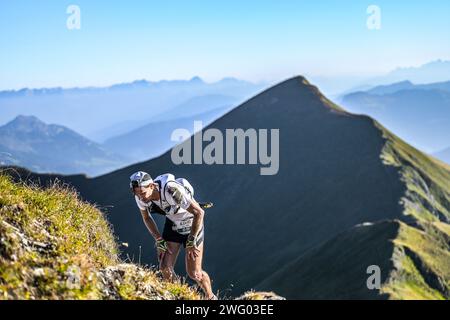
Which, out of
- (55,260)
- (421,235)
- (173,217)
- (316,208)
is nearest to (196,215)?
(173,217)

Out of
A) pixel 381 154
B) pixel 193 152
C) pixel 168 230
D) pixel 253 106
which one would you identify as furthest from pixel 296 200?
pixel 168 230

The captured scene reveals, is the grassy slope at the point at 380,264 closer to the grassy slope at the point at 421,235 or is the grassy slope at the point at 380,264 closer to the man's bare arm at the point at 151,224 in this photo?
the grassy slope at the point at 421,235

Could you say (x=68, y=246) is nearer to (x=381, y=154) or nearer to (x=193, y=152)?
(x=381, y=154)

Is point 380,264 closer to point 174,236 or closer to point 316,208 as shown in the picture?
point 174,236

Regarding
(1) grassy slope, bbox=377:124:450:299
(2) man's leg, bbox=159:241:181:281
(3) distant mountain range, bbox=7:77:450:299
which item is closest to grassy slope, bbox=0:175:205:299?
(2) man's leg, bbox=159:241:181:281

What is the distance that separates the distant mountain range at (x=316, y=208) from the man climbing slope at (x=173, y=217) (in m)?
45.8

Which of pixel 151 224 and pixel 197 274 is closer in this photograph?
pixel 197 274

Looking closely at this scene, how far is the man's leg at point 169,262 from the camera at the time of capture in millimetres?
11416

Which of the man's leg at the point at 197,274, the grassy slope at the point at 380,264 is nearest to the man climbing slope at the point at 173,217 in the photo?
the man's leg at the point at 197,274

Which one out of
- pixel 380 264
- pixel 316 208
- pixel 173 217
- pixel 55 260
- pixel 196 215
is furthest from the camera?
pixel 316 208

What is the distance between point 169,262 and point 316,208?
116708mm

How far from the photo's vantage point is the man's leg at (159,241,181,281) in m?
11.4

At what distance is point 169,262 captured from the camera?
11.9 m
